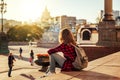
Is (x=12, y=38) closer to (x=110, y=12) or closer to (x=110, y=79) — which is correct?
(x=110, y=12)

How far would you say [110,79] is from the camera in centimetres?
492

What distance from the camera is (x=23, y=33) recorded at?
108m

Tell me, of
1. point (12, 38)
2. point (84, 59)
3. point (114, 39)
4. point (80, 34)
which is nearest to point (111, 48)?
point (114, 39)

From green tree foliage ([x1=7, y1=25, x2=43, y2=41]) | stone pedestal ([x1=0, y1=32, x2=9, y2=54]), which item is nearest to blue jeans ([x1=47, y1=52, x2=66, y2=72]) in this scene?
stone pedestal ([x1=0, y1=32, x2=9, y2=54])

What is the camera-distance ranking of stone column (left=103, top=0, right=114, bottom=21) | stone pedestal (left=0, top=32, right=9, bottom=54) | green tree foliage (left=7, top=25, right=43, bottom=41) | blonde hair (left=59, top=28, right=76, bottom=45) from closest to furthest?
blonde hair (left=59, top=28, right=76, bottom=45), stone column (left=103, top=0, right=114, bottom=21), stone pedestal (left=0, top=32, right=9, bottom=54), green tree foliage (left=7, top=25, right=43, bottom=41)

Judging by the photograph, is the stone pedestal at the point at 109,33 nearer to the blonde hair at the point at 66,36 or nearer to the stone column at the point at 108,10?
the stone column at the point at 108,10

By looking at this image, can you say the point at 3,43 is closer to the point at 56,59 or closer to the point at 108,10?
the point at 108,10

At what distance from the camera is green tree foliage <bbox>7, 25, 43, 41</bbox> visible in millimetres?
104625

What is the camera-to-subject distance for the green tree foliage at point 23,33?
105m

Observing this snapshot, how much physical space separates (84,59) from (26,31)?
10380 centimetres

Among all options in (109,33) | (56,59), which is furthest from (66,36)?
(109,33)

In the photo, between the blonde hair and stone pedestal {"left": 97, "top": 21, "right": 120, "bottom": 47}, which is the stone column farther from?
the blonde hair

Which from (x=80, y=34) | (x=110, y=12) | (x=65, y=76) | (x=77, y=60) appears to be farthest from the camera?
(x=80, y=34)

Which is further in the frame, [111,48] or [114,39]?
[114,39]
